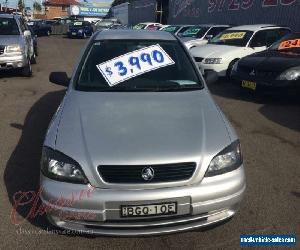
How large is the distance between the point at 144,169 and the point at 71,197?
57 cm

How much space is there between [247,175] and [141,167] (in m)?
2.07

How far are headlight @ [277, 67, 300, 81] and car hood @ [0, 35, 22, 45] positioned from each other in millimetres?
6795

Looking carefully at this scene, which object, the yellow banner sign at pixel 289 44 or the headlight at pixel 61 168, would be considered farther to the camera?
the yellow banner sign at pixel 289 44

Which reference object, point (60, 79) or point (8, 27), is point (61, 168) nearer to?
point (60, 79)

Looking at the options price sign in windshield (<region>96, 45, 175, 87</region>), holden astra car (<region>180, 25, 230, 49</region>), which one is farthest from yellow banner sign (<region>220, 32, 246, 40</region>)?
price sign in windshield (<region>96, 45, 175, 87</region>)

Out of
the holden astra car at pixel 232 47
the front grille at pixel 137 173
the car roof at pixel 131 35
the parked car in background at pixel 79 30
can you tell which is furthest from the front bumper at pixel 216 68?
the parked car in background at pixel 79 30

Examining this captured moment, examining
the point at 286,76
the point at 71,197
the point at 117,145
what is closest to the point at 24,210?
the point at 71,197

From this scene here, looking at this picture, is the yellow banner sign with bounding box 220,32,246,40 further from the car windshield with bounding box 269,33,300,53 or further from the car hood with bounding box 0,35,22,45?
the car hood with bounding box 0,35,22,45

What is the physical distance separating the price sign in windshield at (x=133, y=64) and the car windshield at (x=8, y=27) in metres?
7.67

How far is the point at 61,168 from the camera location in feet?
9.86

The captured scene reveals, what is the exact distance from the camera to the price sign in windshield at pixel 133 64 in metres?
4.28

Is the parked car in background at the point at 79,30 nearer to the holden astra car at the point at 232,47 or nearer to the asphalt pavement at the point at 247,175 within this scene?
the holden astra car at the point at 232,47

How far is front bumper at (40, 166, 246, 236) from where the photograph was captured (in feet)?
9.26

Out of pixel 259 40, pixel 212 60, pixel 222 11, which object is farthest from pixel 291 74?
pixel 222 11
